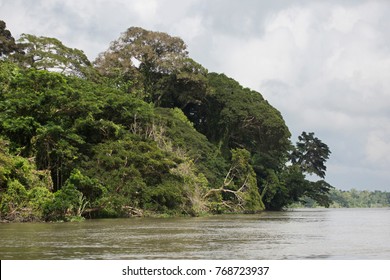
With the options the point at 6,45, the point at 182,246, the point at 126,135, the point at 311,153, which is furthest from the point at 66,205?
the point at 311,153

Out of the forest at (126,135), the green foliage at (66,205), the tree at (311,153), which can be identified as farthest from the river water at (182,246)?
the tree at (311,153)

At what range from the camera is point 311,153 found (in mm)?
79875

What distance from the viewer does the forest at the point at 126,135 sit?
2869cm

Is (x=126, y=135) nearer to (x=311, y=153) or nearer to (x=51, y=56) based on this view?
(x=51, y=56)

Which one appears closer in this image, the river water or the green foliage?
the river water

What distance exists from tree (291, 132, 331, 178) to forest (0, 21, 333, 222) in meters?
21.7

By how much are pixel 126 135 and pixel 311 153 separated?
49.6 meters

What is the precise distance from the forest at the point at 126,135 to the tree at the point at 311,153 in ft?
71.3

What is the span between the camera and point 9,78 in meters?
32.0

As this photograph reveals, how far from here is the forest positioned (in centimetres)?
2869

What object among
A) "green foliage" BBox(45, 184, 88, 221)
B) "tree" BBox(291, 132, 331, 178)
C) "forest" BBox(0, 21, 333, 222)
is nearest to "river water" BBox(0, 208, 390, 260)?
"green foliage" BBox(45, 184, 88, 221)

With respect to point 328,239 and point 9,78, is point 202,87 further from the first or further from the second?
point 328,239

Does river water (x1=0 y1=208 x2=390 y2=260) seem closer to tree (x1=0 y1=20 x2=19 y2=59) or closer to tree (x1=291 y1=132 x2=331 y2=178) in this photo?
tree (x1=0 y1=20 x2=19 y2=59)

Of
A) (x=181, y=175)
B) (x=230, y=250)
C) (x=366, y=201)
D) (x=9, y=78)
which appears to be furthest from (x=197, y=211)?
(x=366, y=201)
